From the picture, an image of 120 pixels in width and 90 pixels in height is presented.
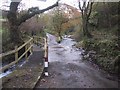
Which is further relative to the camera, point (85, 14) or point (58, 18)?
point (58, 18)

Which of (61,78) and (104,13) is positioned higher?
(104,13)

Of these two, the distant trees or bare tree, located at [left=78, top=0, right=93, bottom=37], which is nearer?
bare tree, located at [left=78, top=0, right=93, bottom=37]

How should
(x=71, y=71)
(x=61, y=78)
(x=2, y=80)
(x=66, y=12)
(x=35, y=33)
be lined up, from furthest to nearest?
(x=35, y=33)
(x=66, y=12)
(x=71, y=71)
(x=61, y=78)
(x=2, y=80)

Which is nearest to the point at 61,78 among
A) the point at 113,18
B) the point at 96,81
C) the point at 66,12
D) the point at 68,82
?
the point at 68,82

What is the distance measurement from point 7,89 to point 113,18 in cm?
1862

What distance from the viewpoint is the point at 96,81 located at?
10180mm

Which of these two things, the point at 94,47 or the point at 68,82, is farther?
the point at 94,47

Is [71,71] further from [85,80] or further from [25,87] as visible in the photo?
[25,87]

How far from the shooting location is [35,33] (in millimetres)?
51906

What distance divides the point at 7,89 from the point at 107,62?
7033 mm

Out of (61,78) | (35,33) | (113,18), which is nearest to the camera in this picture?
(61,78)

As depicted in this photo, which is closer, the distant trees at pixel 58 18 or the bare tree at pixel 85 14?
the bare tree at pixel 85 14

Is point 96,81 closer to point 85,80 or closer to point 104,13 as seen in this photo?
point 85,80

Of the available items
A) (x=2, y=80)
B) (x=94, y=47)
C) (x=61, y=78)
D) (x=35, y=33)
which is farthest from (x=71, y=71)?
(x=35, y=33)
